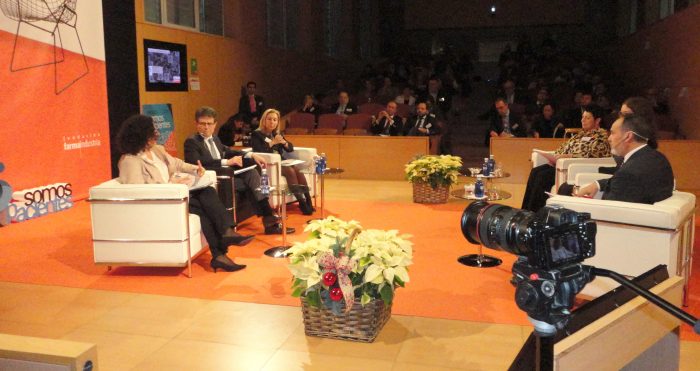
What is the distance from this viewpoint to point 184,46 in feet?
29.9

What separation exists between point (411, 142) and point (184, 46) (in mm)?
3407

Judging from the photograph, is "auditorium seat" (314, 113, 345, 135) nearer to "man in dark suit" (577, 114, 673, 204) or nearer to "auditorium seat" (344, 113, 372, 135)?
"auditorium seat" (344, 113, 372, 135)

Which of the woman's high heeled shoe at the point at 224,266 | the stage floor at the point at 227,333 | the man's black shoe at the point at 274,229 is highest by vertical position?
the man's black shoe at the point at 274,229

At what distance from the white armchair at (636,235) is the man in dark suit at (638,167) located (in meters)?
0.09

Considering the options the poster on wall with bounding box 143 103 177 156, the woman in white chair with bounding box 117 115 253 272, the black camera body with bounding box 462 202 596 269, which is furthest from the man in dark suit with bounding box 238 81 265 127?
the black camera body with bounding box 462 202 596 269

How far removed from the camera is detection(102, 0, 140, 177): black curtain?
7.82 metres

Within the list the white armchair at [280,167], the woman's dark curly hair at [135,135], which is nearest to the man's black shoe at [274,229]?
the white armchair at [280,167]

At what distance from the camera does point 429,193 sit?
7.18 metres

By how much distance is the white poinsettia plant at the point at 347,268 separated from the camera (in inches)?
126

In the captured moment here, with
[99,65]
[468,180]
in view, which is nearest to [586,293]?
[468,180]

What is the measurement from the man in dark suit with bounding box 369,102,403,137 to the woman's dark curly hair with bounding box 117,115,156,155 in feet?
17.1

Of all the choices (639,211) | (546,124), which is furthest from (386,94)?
(639,211)

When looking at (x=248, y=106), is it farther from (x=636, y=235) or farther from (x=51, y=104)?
(x=636, y=235)

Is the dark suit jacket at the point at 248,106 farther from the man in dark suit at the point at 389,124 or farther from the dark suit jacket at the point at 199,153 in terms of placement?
the dark suit jacket at the point at 199,153
